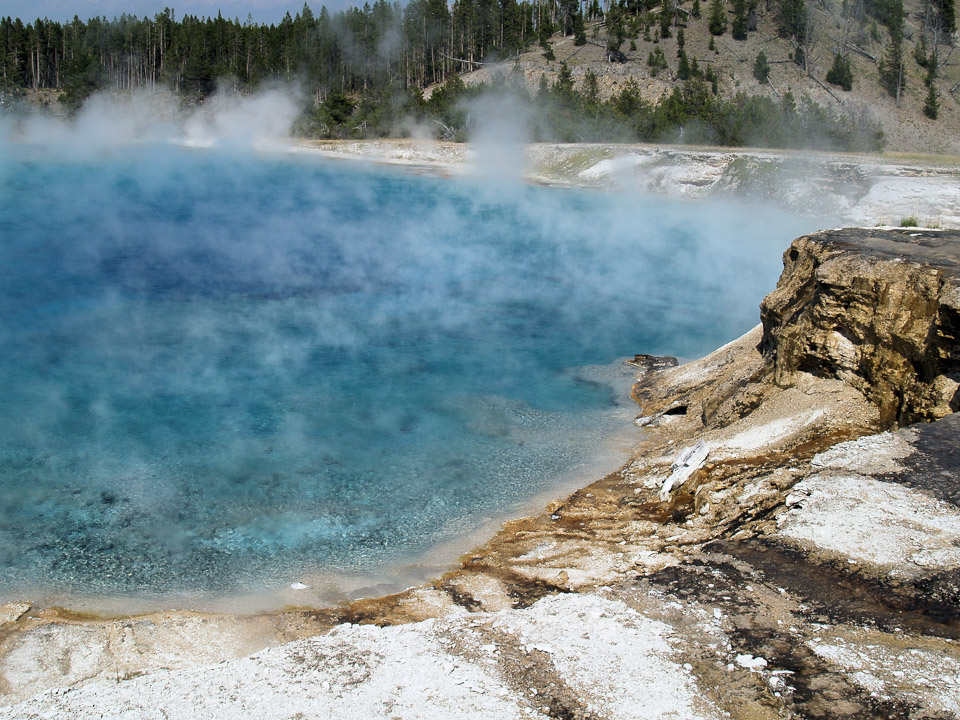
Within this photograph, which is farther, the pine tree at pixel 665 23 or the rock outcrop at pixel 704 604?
the pine tree at pixel 665 23

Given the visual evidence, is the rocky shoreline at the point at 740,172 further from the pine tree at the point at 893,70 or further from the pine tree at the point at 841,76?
the pine tree at the point at 893,70

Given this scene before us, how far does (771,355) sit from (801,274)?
3.25ft

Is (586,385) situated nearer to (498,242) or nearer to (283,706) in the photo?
(283,706)

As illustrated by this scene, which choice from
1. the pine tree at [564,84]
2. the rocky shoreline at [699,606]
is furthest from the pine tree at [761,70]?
the rocky shoreline at [699,606]

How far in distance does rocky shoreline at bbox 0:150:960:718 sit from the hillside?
39.8 m

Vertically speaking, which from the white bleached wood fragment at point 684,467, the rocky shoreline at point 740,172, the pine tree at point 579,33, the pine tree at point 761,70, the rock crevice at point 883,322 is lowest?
the white bleached wood fragment at point 684,467

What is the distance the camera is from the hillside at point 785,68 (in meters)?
47.8

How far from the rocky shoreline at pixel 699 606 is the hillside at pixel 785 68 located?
39791 millimetres

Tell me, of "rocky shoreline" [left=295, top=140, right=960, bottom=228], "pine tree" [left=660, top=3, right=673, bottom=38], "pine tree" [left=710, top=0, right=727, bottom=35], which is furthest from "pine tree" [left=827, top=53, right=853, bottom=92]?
"rocky shoreline" [left=295, top=140, right=960, bottom=228]

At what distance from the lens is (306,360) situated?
13086 millimetres

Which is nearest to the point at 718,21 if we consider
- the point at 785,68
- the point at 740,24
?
the point at 740,24

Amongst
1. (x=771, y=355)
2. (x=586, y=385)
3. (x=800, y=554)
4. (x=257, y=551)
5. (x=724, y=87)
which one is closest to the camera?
(x=800, y=554)

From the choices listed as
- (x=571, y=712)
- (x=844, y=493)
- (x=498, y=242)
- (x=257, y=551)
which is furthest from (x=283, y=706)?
(x=498, y=242)

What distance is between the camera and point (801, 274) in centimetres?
1013
